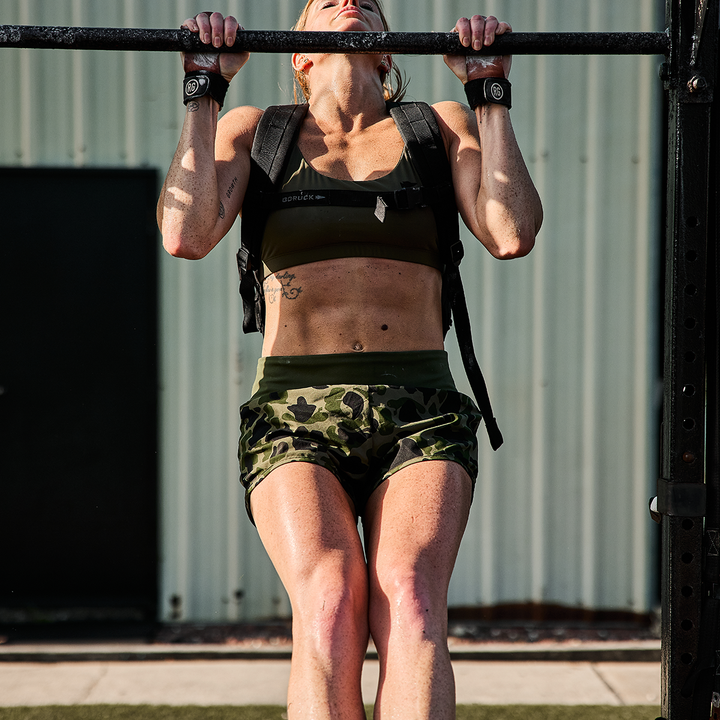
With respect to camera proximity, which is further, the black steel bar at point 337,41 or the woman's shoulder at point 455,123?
the woman's shoulder at point 455,123

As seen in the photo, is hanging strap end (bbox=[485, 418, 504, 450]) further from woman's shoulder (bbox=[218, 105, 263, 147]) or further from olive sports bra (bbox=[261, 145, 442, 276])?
woman's shoulder (bbox=[218, 105, 263, 147])

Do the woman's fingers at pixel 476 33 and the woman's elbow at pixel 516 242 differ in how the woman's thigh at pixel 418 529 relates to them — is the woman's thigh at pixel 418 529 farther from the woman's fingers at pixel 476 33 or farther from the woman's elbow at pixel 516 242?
the woman's fingers at pixel 476 33

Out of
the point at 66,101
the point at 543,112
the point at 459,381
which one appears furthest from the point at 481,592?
the point at 66,101

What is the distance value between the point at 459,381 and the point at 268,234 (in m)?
2.26

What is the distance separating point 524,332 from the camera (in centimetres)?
404

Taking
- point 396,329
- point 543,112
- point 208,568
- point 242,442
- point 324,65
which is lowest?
point 208,568

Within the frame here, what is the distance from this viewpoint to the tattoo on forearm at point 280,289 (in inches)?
74.9

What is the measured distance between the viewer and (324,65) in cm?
212

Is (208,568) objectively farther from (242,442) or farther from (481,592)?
(242,442)

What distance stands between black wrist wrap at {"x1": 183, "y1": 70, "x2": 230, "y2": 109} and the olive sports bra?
26 centimetres

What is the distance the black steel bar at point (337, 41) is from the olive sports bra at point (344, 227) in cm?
29

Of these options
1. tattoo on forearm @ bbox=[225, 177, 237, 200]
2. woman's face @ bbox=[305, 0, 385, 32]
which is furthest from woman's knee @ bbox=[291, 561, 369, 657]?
woman's face @ bbox=[305, 0, 385, 32]

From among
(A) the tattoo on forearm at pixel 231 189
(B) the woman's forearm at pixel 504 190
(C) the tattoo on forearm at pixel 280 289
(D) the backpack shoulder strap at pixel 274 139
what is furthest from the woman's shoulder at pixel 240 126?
(B) the woman's forearm at pixel 504 190

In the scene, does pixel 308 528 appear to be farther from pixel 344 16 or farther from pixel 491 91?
pixel 344 16
